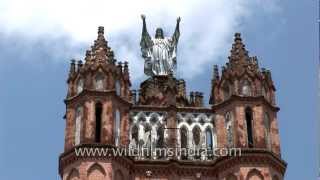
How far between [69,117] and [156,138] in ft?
11.0

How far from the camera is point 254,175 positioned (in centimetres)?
2888

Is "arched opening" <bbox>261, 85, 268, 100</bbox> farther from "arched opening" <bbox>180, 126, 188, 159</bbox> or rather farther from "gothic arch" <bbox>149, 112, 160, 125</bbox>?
"gothic arch" <bbox>149, 112, 160, 125</bbox>

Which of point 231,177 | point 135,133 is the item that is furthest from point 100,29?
point 231,177

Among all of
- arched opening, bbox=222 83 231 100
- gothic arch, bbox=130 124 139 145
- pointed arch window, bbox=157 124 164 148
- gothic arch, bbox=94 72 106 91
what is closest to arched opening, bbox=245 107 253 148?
arched opening, bbox=222 83 231 100

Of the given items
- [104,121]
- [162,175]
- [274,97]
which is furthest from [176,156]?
[274,97]

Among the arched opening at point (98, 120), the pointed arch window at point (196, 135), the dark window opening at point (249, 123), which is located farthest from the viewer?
the pointed arch window at point (196, 135)

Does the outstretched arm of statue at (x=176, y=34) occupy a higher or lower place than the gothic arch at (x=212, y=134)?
higher

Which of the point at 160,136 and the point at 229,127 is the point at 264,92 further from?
the point at 160,136

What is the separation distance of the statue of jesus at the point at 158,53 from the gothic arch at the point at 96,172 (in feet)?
22.8

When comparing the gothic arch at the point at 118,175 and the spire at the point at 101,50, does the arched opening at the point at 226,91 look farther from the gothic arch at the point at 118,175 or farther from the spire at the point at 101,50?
the gothic arch at the point at 118,175

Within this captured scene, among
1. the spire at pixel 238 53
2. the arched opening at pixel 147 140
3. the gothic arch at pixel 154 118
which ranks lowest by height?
the arched opening at pixel 147 140

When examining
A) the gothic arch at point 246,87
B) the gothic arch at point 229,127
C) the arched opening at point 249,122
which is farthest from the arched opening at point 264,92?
the gothic arch at point 229,127

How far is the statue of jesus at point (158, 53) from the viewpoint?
34.3 meters

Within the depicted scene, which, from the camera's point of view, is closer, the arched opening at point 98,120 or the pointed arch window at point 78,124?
the arched opening at point 98,120
